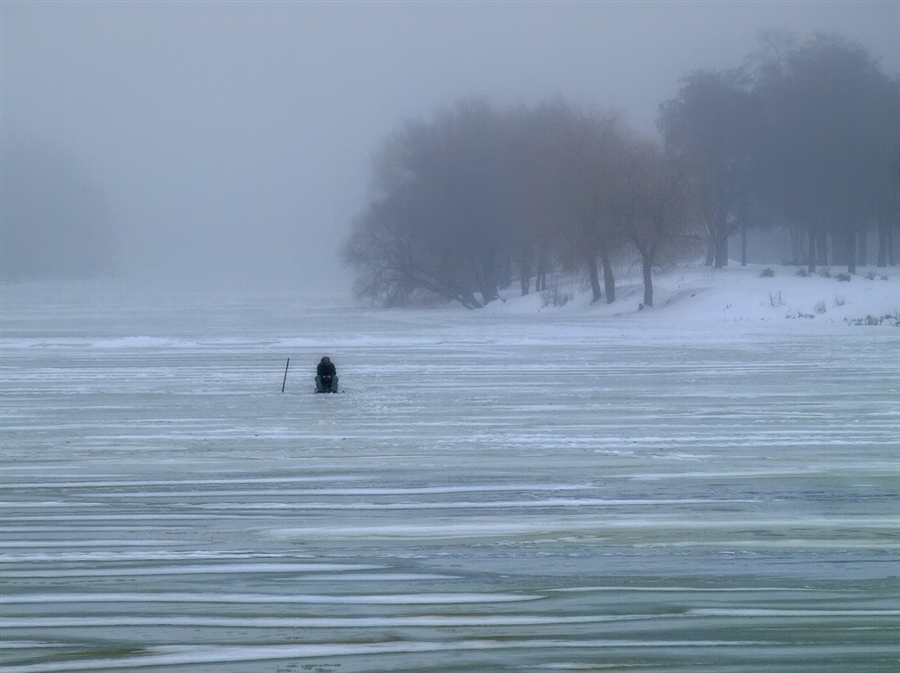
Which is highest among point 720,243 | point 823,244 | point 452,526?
point 720,243

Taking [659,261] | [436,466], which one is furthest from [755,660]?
[659,261]

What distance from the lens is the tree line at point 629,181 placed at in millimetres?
58188

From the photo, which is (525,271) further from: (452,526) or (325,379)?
(452,526)

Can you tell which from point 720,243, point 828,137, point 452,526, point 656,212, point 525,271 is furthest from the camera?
point 525,271

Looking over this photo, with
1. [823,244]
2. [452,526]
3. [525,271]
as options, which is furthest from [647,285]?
[452,526]

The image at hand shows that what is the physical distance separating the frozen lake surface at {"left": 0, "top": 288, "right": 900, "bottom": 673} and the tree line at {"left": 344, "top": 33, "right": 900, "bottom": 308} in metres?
36.9

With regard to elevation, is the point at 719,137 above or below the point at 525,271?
above

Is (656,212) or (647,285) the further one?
(656,212)

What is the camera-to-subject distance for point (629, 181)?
57312mm

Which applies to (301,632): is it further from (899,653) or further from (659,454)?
(659,454)

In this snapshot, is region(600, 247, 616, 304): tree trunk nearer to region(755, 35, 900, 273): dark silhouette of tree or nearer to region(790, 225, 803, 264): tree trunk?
region(755, 35, 900, 273): dark silhouette of tree

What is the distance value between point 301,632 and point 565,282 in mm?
67177

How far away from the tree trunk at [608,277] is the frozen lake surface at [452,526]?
1441 inches

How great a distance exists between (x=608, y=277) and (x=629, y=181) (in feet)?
16.6
